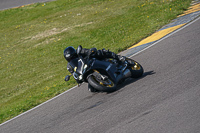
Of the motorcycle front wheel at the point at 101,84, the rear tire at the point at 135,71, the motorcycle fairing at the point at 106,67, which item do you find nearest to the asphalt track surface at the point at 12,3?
the rear tire at the point at 135,71

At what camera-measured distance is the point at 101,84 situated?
26.9 feet

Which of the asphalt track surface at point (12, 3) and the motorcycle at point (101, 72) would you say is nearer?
the motorcycle at point (101, 72)

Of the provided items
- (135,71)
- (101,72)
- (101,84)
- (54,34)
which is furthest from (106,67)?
(54,34)

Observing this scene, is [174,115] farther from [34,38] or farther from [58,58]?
[34,38]

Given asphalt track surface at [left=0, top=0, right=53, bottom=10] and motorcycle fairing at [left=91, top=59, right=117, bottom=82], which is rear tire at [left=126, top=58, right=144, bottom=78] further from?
asphalt track surface at [left=0, top=0, right=53, bottom=10]

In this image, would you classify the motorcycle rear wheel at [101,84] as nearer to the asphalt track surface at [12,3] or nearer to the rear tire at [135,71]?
the rear tire at [135,71]

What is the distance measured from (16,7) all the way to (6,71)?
39.6ft

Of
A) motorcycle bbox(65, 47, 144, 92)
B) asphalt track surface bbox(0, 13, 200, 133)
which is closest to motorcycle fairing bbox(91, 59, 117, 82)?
motorcycle bbox(65, 47, 144, 92)

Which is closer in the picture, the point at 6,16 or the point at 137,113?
the point at 137,113

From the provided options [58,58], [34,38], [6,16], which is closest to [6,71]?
[58,58]

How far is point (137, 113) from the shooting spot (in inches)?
265

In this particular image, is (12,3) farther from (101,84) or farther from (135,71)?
(101,84)

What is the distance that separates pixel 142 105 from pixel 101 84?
150cm

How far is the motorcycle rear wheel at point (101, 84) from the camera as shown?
26.6 feet
